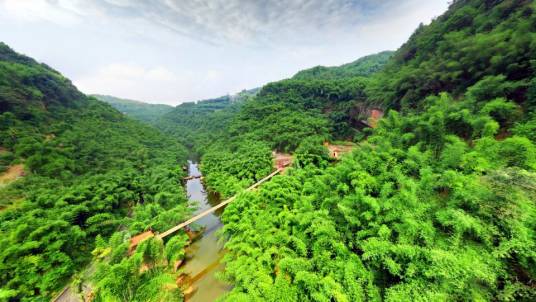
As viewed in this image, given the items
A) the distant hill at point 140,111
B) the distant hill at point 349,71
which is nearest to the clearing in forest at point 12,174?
the distant hill at point 349,71

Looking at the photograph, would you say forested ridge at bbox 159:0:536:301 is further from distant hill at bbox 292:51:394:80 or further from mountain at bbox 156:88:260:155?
distant hill at bbox 292:51:394:80

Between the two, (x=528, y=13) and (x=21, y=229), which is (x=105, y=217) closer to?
(x=21, y=229)

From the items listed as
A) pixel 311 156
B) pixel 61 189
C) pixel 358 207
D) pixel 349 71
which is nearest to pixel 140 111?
pixel 349 71

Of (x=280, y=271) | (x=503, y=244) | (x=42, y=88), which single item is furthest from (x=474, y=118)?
(x=42, y=88)

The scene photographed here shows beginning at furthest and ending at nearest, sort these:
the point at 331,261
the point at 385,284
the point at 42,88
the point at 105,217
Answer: the point at 42,88
the point at 105,217
the point at 331,261
the point at 385,284

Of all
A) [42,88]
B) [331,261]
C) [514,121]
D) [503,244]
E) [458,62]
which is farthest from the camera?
[42,88]

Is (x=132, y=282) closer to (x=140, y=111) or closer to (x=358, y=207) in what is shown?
(x=358, y=207)
